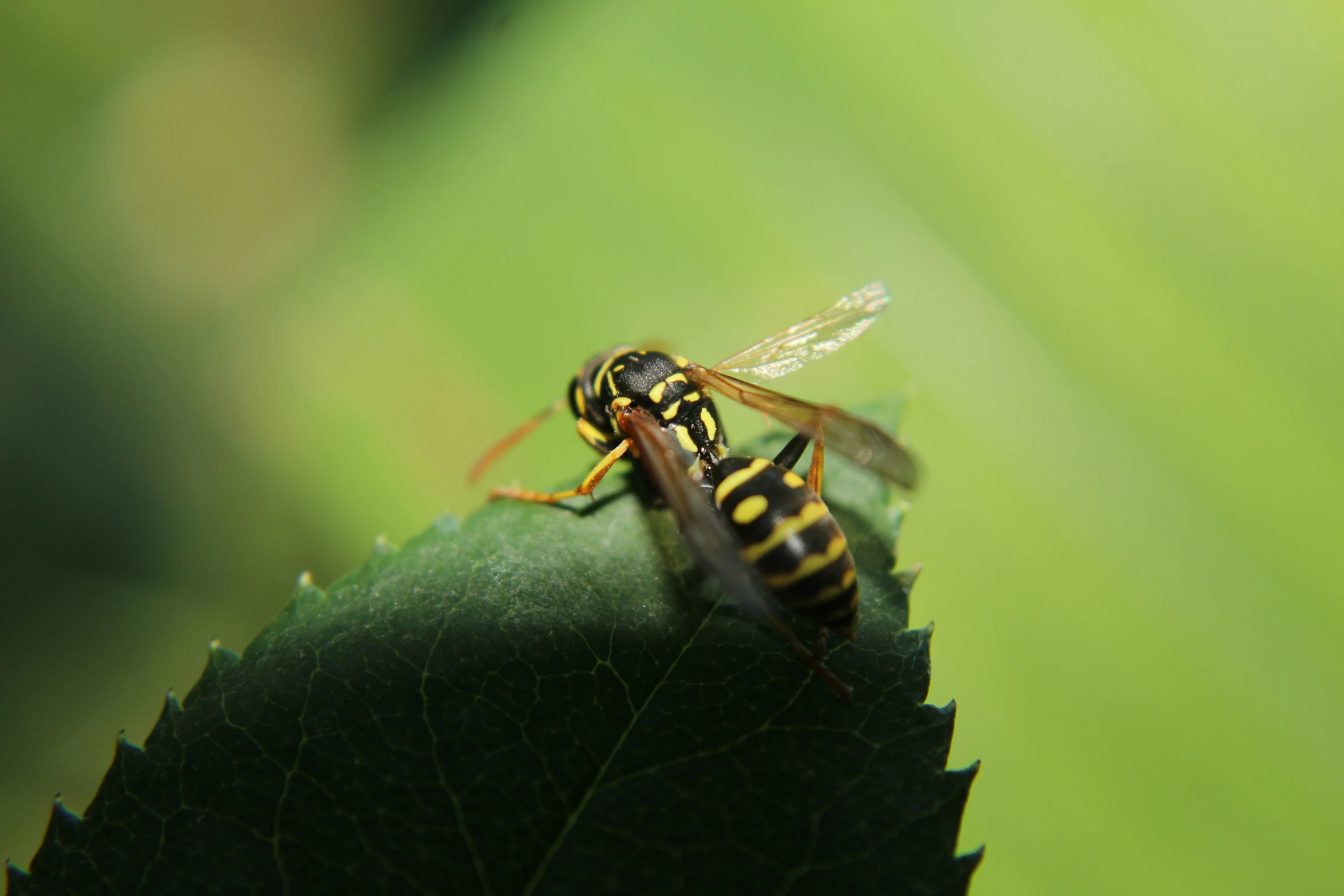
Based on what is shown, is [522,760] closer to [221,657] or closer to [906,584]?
[221,657]

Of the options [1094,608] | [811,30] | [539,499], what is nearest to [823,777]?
[539,499]

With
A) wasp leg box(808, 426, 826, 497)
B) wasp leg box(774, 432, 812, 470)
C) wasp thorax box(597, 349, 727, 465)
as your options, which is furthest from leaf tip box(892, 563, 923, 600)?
wasp thorax box(597, 349, 727, 465)

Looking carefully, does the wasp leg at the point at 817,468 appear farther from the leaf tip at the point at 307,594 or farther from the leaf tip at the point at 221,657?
the leaf tip at the point at 221,657

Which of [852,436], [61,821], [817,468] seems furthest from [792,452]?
[61,821]

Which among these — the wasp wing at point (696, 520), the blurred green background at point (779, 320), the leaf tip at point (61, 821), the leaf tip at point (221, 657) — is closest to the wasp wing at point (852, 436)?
the wasp wing at point (696, 520)

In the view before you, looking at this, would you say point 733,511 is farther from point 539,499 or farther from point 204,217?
point 204,217

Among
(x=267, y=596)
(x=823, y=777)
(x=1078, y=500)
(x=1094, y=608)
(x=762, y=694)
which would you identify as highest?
(x=267, y=596)

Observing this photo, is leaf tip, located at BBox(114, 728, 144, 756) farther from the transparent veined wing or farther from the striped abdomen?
the striped abdomen
